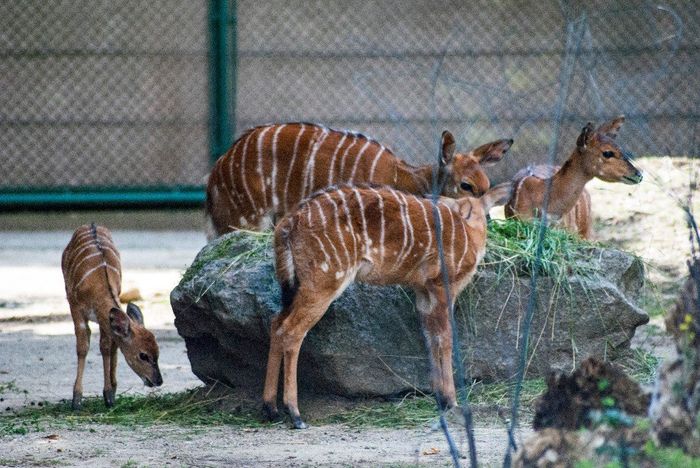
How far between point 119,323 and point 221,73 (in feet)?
17.7

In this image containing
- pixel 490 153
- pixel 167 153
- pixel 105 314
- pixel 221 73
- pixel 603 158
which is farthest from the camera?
pixel 167 153

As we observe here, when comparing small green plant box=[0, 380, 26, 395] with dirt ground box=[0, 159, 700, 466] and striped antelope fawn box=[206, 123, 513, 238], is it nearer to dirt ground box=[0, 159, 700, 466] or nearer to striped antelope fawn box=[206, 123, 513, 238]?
dirt ground box=[0, 159, 700, 466]

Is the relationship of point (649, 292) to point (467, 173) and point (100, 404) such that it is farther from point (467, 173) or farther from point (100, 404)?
point (100, 404)

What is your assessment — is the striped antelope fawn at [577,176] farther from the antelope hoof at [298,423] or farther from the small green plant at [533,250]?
the antelope hoof at [298,423]

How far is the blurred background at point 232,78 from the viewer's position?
1077 cm

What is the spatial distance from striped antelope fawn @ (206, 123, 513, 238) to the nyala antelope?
867 millimetres

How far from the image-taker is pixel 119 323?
561cm

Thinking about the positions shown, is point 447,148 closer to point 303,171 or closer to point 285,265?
point 303,171

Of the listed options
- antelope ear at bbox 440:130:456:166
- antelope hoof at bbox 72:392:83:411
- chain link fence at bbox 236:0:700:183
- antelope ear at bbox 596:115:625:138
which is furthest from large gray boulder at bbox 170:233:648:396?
chain link fence at bbox 236:0:700:183

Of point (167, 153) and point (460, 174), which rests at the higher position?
point (460, 174)

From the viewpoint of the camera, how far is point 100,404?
5.55m

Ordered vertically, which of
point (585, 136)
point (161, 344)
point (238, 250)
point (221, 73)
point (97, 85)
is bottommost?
point (161, 344)

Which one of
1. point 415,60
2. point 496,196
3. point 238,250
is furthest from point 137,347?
point 415,60

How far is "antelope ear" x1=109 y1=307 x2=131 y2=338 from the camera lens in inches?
221
